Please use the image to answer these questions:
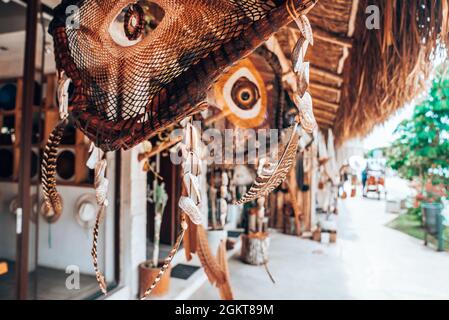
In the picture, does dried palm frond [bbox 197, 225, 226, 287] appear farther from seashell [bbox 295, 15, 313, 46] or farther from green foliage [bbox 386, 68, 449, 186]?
seashell [bbox 295, 15, 313, 46]

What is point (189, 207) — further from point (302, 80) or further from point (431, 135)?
point (431, 135)

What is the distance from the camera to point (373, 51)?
1.21 meters

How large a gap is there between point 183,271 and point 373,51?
271 cm

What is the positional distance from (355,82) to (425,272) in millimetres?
968

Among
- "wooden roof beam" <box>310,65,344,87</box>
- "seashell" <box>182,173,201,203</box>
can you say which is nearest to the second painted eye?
"seashell" <box>182,173,201,203</box>

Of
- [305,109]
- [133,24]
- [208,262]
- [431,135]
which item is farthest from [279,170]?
[208,262]

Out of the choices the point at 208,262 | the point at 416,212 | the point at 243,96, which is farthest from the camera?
the point at 208,262

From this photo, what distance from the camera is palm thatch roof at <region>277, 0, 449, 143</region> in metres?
0.87

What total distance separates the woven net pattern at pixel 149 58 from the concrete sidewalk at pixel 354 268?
32.8 inches

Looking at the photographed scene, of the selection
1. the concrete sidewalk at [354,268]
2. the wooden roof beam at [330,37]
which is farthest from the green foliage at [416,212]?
the wooden roof beam at [330,37]

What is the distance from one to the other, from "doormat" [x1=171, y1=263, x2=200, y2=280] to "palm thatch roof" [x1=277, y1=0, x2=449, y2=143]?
214cm

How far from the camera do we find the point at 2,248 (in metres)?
1.48

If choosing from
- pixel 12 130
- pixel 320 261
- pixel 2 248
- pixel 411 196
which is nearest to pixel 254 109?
pixel 411 196

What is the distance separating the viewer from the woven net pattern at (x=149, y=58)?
1.34ft
